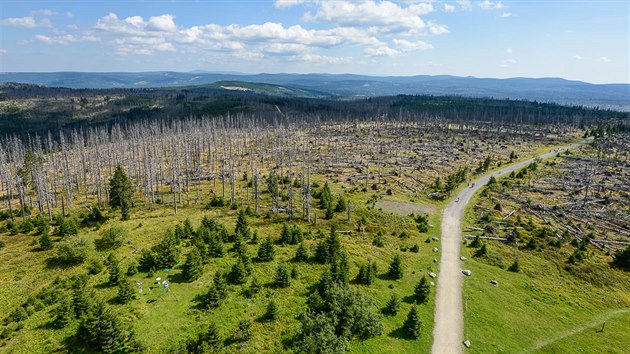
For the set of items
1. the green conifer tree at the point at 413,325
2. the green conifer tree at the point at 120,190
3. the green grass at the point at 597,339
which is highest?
the green conifer tree at the point at 120,190

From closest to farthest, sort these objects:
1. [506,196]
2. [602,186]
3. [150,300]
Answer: [150,300]
[506,196]
[602,186]

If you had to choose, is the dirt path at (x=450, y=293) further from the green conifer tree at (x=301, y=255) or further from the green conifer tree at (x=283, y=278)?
the green conifer tree at (x=301, y=255)

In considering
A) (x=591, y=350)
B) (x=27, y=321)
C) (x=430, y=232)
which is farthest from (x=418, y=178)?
(x=27, y=321)

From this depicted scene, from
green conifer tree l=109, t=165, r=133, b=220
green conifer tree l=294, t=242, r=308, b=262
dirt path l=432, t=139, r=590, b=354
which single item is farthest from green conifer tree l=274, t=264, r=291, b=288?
green conifer tree l=109, t=165, r=133, b=220

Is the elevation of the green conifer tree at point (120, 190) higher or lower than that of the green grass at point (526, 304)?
higher

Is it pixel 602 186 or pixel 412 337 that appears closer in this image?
pixel 412 337

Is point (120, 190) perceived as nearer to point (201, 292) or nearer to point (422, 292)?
point (201, 292)

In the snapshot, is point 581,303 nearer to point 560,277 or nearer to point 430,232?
point 560,277

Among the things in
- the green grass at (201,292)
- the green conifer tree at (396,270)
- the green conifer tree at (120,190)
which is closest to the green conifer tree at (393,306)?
the green grass at (201,292)
